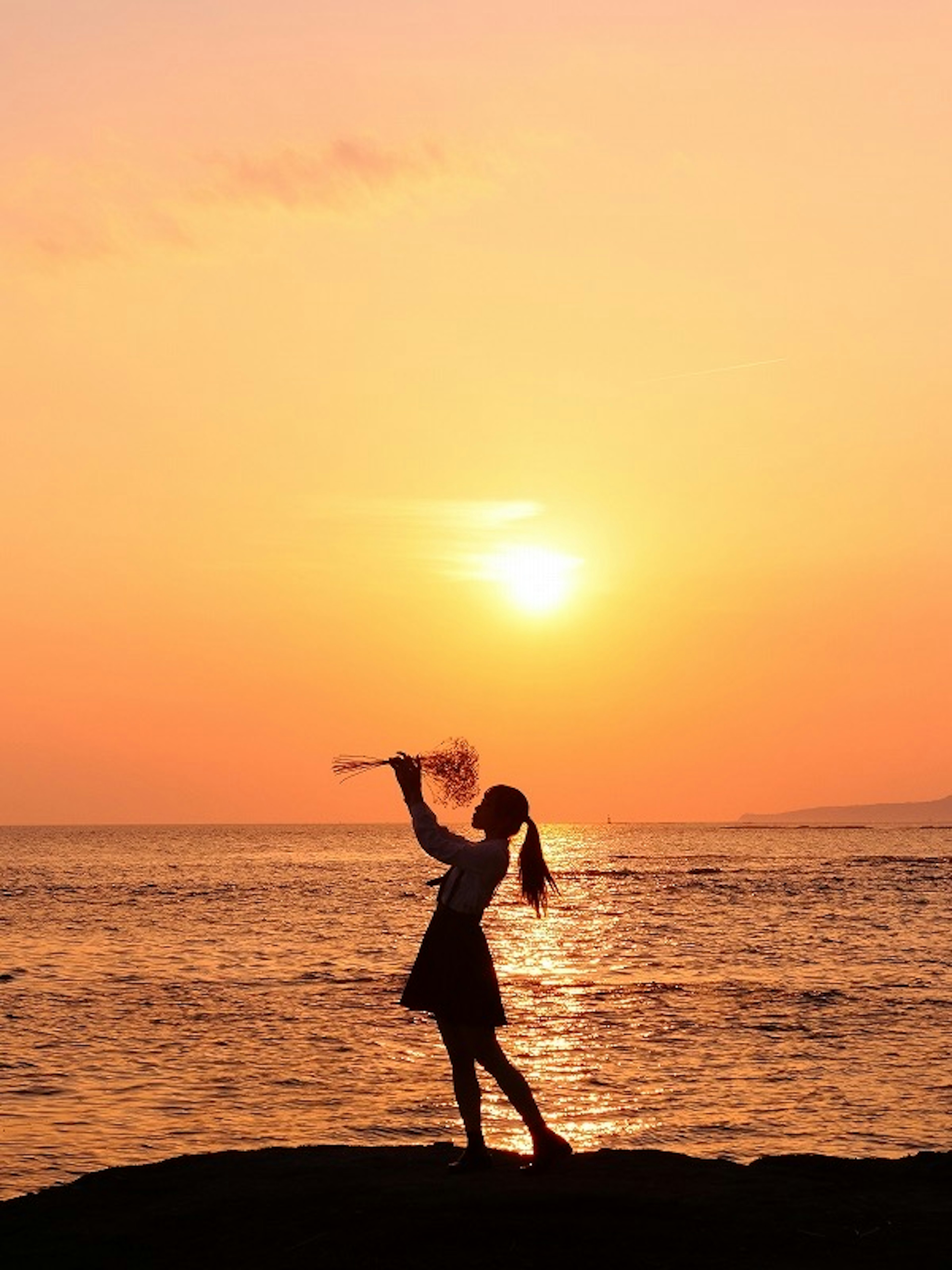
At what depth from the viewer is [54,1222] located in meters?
9.94

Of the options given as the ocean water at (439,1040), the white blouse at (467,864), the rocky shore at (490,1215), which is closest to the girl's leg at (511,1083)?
the rocky shore at (490,1215)

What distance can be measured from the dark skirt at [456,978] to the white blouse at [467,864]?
0.09 meters

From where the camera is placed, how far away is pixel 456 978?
33.4 feet

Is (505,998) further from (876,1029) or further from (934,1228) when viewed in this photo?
(934,1228)

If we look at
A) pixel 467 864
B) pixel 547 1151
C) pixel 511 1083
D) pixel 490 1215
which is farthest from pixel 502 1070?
pixel 467 864

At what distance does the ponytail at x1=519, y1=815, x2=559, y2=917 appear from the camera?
10203 millimetres

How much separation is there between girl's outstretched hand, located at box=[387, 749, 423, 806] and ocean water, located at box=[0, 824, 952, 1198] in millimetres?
7962

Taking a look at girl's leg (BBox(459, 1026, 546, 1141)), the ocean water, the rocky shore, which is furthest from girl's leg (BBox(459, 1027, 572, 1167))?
the ocean water

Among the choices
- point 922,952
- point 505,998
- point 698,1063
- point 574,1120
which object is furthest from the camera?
point 922,952

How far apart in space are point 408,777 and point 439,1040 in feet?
52.4

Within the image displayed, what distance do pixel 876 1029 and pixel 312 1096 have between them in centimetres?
1163

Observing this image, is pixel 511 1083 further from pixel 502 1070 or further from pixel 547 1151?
pixel 547 1151

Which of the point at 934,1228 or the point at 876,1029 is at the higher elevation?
the point at 934,1228

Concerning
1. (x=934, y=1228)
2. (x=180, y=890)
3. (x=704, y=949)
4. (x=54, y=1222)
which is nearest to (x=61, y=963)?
(x=704, y=949)
